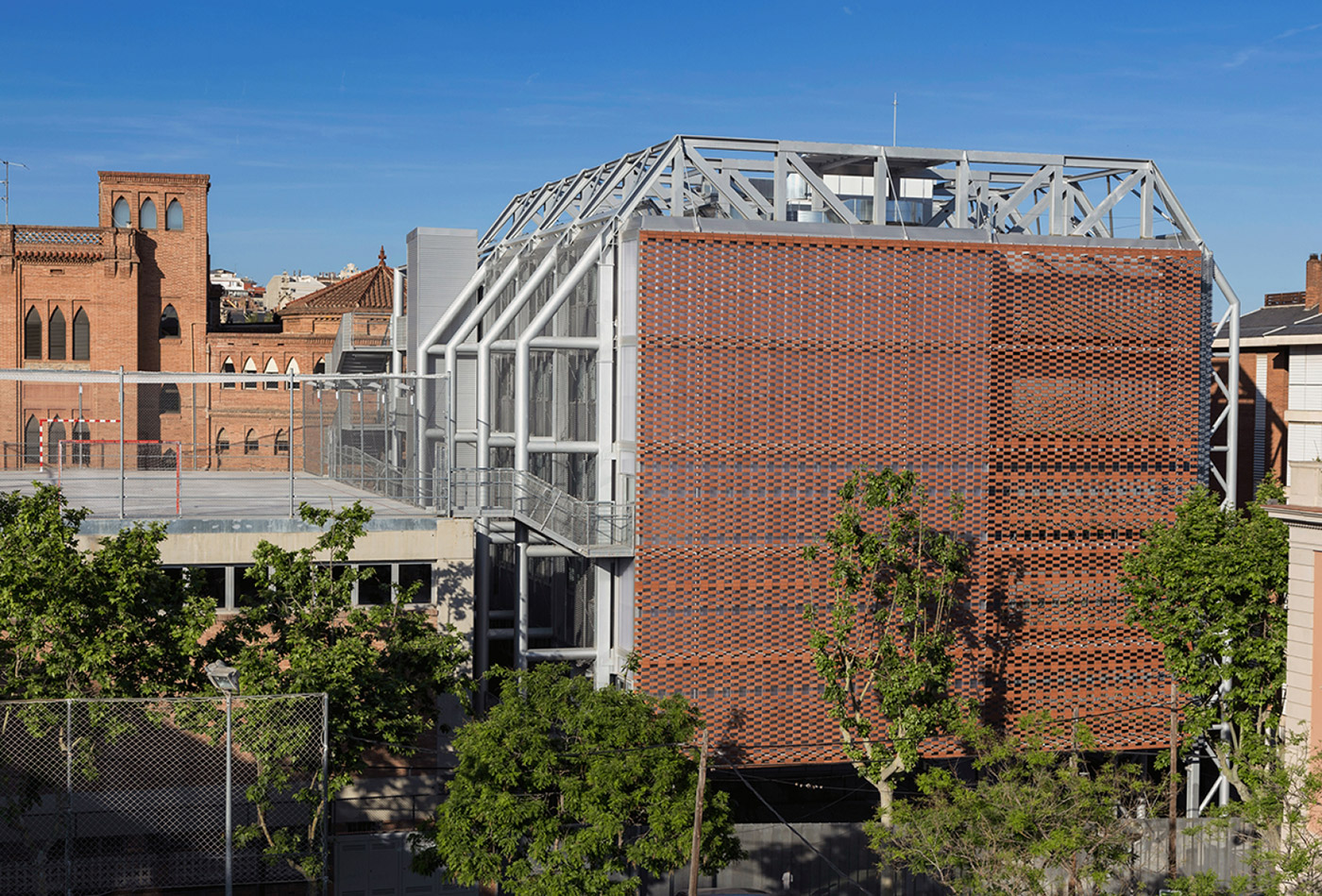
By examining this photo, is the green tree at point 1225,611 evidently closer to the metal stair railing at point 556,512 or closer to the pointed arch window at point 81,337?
the metal stair railing at point 556,512

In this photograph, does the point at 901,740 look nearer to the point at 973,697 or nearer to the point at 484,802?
the point at 973,697

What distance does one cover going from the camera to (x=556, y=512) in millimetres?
29141

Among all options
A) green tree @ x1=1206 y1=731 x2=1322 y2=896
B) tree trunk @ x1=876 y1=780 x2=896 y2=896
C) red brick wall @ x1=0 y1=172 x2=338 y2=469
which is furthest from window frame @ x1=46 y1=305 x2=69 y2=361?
green tree @ x1=1206 y1=731 x2=1322 y2=896

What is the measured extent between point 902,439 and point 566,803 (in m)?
10.6

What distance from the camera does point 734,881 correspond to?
2647 centimetres

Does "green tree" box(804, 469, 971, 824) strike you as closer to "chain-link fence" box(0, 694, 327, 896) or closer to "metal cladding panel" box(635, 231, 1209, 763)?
"metal cladding panel" box(635, 231, 1209, 763)

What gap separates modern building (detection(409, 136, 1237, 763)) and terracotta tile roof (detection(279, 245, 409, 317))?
157 feet

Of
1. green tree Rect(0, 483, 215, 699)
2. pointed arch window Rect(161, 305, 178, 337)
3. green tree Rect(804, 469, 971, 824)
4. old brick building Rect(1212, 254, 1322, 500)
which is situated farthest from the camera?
pointed arch window Rect(161, 305, 178, 337)

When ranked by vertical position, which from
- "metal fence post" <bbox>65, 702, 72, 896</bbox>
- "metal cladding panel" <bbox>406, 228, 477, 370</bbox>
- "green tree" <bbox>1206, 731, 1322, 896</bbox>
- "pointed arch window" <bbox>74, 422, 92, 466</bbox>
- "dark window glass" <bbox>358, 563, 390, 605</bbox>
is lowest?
"green tree" <bbox>1206, 731, 1322, 896</bbox>

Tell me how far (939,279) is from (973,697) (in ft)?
26.3

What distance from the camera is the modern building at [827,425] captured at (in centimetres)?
2825

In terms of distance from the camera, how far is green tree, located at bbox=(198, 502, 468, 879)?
1986cm

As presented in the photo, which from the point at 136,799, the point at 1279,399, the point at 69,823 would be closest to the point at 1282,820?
the point at 136,799

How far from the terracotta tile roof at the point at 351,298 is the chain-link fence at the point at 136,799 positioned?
182 ft
